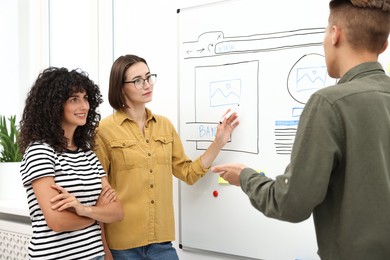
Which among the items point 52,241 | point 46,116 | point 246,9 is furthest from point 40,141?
point 246,9

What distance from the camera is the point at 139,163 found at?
2.22 m

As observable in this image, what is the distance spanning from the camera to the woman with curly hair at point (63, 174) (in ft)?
6.00

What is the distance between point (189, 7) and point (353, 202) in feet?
5.55

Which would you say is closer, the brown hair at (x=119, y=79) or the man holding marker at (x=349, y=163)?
the man holding marker at (x=349, y=163)

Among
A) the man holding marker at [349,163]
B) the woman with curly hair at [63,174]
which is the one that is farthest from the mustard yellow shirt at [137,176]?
the man holding marker at [349,163]

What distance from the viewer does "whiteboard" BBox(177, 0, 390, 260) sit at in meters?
2.08

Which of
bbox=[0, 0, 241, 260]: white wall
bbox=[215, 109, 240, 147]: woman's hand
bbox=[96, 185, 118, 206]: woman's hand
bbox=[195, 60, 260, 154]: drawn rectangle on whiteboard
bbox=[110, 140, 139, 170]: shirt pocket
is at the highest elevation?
bbox=[0, 0, 241, 260]: white wall

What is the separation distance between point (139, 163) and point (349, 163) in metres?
1.26

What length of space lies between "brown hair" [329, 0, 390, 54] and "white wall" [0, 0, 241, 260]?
1322mm

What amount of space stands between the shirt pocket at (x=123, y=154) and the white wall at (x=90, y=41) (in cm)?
46

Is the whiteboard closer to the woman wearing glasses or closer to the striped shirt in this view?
the woman wearing glasses

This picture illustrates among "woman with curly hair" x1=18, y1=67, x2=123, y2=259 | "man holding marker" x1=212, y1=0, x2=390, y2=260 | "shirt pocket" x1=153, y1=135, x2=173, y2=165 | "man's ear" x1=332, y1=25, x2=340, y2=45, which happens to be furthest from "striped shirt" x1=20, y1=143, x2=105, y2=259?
"man's ear" x1=332, y1=25, x2=340, y2=45

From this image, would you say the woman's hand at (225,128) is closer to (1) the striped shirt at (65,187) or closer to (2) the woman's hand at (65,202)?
(1) the striped shirt at (65,187)

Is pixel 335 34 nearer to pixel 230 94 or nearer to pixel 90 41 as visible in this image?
pixel 230 94
